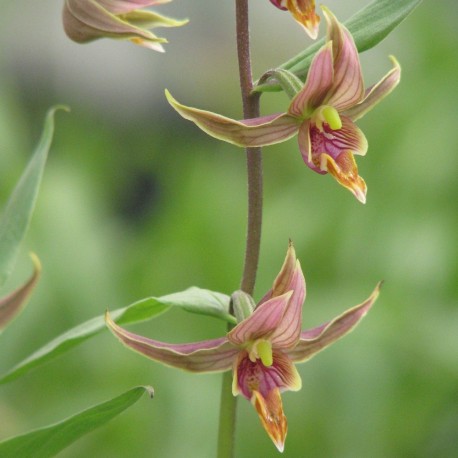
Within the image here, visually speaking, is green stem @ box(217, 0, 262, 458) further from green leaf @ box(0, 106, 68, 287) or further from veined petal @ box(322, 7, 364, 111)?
green leaf @ box(0, 106, 68, 287)

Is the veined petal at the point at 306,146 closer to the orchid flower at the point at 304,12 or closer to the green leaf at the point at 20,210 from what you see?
the orchid flower at the point at 304,12

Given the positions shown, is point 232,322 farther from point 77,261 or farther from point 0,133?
point 0,133

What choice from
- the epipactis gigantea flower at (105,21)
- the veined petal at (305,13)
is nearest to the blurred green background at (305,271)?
the epipactis gigantea flower at (105,21)

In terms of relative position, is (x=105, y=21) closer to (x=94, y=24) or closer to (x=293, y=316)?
(x=94, y=24)

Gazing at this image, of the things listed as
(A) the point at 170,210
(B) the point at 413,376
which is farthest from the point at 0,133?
(B) the point at 413,376

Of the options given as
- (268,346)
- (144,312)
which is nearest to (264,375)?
(268,346)
